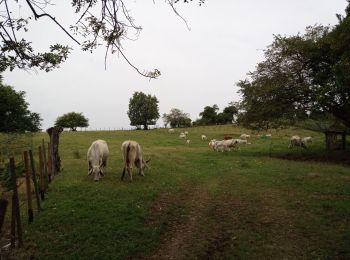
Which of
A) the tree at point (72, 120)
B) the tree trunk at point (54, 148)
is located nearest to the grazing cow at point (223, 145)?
the tree trunk at point (54, 148)

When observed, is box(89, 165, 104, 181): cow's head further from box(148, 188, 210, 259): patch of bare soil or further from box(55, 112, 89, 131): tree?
box(55, 112, 89, 131): tree

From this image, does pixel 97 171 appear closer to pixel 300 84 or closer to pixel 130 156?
pixel 130 156

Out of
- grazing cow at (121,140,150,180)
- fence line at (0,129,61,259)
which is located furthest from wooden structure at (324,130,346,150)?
fence line at (0,129,61,259)

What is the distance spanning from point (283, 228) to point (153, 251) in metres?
4.05

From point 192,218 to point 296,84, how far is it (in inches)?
763

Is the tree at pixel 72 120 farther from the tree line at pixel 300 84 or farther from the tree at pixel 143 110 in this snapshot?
the tree line at pixel 300 84

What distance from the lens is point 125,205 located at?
12453 mm

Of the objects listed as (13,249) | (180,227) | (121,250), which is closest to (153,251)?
(121,250)

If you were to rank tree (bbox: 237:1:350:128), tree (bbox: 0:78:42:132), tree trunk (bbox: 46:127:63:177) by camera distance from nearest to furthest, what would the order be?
tree trunk (bbox: 46:127:63:177) < tree (bbox: 237:1:350:128) < tree (bbox: 0:78:42:132)

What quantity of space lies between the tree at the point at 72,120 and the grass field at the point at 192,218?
315ft

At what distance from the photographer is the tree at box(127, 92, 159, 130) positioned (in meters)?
98.6

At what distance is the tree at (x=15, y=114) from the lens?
3538 centimetres

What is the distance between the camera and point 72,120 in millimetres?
112312

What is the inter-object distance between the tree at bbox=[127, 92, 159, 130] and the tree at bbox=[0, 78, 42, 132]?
6025cm
